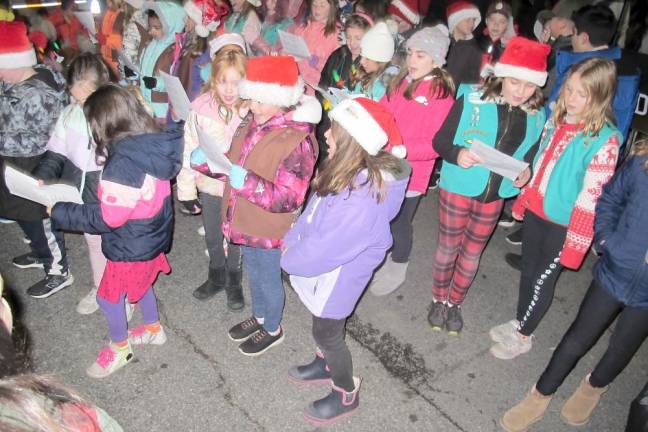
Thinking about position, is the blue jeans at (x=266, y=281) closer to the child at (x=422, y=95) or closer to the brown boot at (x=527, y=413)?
the child at (x=422, y=95)

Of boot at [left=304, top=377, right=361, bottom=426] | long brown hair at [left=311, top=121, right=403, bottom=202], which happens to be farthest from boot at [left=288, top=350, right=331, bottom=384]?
long brown hair at [left=311, top=121, right=403, bottom=202]

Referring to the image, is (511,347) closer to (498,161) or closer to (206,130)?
(498,161)

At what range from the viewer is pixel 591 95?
8.80 ft

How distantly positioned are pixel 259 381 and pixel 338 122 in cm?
199

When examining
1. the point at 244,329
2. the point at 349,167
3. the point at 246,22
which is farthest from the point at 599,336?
the point at 246,22

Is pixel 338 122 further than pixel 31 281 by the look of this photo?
No

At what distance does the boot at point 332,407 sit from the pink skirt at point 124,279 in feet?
4.56

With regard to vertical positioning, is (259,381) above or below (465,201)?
below

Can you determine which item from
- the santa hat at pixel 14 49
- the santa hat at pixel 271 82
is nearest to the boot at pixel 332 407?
the santa hat at pixel 271 82

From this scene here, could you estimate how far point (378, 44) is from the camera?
4.01 meters

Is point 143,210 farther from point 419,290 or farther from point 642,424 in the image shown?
point 642,424

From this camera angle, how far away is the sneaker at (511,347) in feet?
11.6

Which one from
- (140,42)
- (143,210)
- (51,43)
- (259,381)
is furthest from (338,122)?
(51,43)

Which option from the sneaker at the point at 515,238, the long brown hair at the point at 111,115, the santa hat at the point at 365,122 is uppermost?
the santa hat at the point at 365,122
